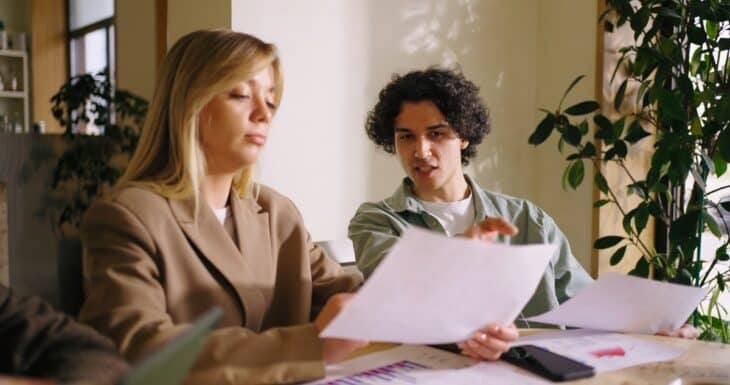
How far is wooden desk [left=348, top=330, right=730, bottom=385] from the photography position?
105 centimetres

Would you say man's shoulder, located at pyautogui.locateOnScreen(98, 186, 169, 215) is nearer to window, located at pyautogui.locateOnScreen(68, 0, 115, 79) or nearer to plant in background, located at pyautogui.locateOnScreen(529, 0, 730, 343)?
plant in background, located at pyautogui.locateOnScreen(529, 0, 730, 343)

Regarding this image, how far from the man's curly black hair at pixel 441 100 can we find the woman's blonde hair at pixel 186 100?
74 centimetres

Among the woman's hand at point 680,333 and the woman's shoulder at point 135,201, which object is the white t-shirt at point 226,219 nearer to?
the woman's shoulder at point 135,201

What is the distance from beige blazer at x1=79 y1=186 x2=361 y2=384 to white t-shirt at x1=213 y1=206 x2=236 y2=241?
12mm

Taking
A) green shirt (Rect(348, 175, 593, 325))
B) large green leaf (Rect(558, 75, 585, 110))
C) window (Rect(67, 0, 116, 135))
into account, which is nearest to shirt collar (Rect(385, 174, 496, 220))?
green shirt (Rect(348, 175, 593, 325))

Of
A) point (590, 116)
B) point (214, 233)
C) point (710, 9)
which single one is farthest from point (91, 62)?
point (214, 233)

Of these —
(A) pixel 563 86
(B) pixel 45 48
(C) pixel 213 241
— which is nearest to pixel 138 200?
(C) pixel 213 241

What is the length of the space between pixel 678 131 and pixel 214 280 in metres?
2.06

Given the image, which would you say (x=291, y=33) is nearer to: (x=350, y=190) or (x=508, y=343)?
(x=350, y=190)

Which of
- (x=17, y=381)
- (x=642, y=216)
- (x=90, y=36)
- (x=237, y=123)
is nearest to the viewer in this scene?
(x=17, y=381)

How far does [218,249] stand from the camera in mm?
1178

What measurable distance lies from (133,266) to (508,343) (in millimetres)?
580

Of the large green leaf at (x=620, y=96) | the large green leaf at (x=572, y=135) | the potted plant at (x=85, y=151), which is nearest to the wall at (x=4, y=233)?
the potted plant at (x=85, y=151)

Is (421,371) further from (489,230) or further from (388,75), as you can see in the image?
(388,75)
